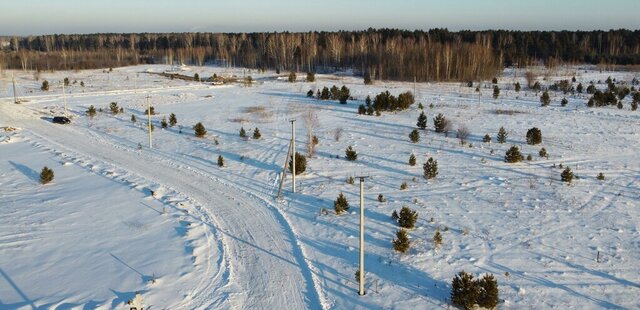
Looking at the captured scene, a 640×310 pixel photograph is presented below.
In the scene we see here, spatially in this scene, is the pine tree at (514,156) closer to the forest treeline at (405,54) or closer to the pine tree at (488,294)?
the pine tree at (488,294)

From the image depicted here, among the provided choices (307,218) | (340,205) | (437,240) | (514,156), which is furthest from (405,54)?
(437,240)

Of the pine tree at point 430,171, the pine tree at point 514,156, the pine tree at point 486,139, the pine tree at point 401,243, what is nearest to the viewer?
the pine tree at point 401,243

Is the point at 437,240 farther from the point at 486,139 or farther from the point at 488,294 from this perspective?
the point at 486,139

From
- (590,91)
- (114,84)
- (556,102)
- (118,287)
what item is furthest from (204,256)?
(114,84)

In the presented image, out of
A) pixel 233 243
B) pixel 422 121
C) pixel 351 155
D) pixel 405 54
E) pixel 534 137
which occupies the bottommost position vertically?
pixel 233 243

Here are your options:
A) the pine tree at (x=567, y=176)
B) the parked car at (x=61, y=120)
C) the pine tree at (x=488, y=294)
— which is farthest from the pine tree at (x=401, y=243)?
the parked car at (x=61, y=120)

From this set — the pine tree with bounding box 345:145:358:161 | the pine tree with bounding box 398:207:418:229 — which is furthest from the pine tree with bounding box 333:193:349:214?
the pine tree with bounding box 345:145:358:161
